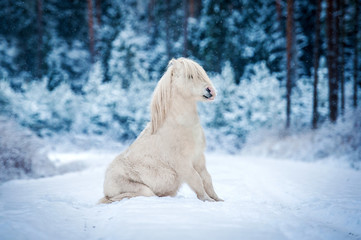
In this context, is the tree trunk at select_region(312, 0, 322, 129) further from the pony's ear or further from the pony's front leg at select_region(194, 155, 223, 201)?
the pony's ear

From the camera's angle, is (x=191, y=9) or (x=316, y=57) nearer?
(x=316, y=57)

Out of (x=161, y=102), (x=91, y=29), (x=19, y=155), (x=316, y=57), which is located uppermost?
(x=91, y=29)

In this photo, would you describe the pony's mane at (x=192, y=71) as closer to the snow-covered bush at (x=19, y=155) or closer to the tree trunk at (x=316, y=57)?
the snow-covered bush at (x=19, y=155)

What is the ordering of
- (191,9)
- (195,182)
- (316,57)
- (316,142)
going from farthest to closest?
(191,9)
(316,57)
(316,142)
(195,182)

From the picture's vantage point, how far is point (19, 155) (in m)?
5.92

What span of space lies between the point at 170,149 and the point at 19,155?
4.79 meters

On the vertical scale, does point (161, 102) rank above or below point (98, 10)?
below

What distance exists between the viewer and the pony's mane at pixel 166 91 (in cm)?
246

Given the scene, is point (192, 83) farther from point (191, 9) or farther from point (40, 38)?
point (40, 38)

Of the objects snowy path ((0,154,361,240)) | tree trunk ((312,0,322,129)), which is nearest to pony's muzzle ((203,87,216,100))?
snowy path ((0,154,361,240))

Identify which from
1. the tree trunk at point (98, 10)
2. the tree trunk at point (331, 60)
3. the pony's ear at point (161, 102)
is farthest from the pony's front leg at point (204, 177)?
the tree trunk at point (98, 10)

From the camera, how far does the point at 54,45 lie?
9359 millimetres

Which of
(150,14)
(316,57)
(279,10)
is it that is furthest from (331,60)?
(150,14)

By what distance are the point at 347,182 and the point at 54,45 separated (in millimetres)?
8955
